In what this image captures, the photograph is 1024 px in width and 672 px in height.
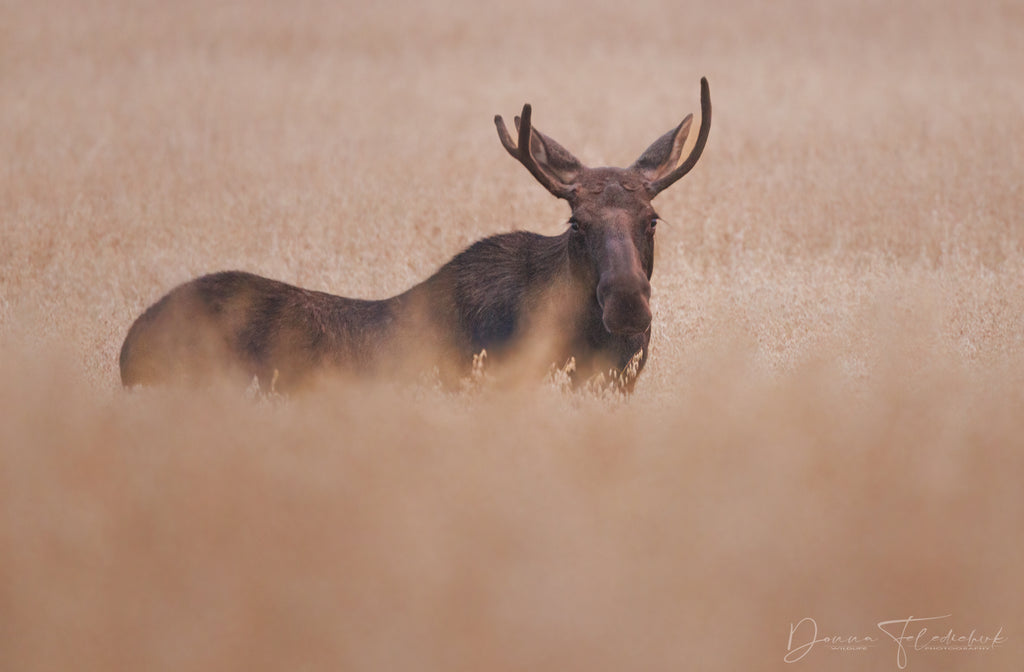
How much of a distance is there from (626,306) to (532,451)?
6.39ft

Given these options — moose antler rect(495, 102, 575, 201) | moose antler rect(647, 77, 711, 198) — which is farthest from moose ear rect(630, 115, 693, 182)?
moose antler rect(495, 102, 575, 201)

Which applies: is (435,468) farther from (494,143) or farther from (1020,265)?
(494,143)

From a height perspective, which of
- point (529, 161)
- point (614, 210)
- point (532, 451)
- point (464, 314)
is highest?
point (529, 161)

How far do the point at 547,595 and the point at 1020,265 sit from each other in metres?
8.69

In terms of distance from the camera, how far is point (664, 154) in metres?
7.05

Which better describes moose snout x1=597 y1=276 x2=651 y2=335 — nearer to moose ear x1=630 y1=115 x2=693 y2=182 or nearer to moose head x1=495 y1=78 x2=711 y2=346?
moose head x1=495 y1=78 x2=711 y2=346

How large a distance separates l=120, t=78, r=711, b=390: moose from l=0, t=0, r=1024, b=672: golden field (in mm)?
534

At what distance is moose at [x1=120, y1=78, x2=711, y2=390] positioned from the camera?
6539mm

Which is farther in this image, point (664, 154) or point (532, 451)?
point (664, 154)

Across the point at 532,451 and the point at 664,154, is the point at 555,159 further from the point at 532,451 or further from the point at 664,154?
the point at 532,451

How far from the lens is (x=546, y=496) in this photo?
374cm

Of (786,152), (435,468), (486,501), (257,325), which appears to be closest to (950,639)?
(486,501)


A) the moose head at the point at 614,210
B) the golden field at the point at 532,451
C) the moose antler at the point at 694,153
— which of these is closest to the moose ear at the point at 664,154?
the moose head at the point at 614,210

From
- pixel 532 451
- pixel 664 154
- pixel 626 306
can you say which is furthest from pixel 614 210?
pixel 532 451
